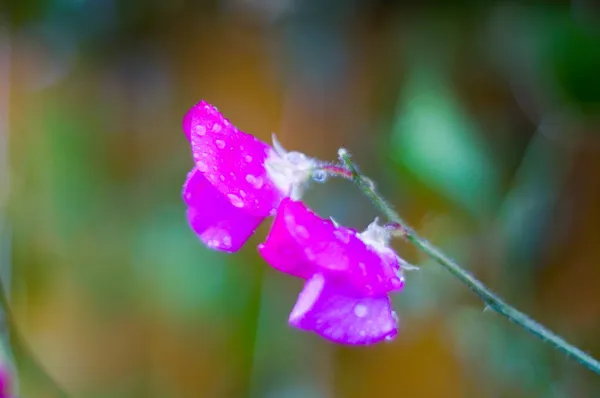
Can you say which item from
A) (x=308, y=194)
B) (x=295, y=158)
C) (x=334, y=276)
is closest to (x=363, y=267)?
(x=334, y=276)

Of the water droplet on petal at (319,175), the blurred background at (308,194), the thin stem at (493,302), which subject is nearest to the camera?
the thin stem at (493,302)

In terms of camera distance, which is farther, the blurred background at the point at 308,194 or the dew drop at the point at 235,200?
the blurred background at the point at 308,194

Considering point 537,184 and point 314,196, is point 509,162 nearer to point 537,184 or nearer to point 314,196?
point 537,184

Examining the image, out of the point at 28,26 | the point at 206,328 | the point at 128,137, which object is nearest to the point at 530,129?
the point at 206,328

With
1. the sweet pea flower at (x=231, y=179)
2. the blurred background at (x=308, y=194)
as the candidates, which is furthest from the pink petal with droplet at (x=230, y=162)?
the blurred background at (x=308, y=194)

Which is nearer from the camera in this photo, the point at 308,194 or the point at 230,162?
the point at 230,162

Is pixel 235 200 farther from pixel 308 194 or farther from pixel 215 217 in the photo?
pixel 308 194

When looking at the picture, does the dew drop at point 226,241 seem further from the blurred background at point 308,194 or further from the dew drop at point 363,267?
the blurred background at point 308,194
